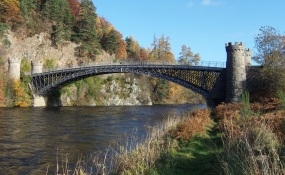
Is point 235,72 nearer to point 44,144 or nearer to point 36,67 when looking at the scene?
point 44,144

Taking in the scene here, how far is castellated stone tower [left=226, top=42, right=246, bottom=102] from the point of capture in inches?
2190

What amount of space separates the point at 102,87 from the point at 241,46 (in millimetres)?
51092

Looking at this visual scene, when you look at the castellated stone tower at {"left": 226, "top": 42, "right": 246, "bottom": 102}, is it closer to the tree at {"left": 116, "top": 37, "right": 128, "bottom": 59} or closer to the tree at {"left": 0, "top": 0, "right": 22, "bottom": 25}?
the tree at {"left": 0, "top": 0, "right": 22, "bottom": 25}

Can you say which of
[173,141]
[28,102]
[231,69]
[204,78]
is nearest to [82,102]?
[28,102]

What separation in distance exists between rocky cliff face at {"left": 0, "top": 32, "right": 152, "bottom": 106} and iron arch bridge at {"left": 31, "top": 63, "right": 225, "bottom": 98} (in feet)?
22.9

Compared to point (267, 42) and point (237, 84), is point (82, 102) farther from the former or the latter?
point (267, 42)

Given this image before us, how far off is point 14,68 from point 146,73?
93.4 feet

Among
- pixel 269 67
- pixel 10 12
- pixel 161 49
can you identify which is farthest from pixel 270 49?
pixel 161 49

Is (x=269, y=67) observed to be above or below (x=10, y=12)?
below

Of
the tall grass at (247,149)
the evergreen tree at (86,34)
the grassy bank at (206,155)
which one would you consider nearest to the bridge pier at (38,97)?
the evergreen tree at (86,34)

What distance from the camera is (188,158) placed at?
1689 centimetres

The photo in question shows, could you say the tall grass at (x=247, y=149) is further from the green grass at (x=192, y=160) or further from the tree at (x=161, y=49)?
the tree at (x=161, y=49)

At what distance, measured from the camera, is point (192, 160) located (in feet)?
54.3

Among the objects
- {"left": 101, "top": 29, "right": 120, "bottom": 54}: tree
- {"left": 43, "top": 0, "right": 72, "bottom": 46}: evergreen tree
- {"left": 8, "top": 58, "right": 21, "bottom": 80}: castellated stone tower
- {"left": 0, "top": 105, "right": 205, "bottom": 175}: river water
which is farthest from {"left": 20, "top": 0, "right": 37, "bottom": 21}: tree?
{"left": 0, "top": 105, "right": 205, "bottom": 175}: river water
